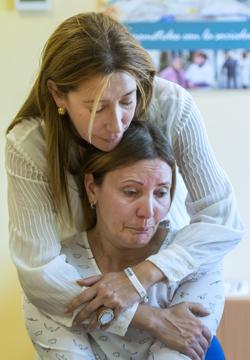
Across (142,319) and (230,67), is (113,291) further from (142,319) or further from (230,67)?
(230,67)

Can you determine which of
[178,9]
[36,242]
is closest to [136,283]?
[36,242]

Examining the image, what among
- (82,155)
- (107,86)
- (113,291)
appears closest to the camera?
(107,86)

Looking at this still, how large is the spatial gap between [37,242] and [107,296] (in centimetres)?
21

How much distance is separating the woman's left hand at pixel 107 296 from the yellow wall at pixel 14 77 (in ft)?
3.55

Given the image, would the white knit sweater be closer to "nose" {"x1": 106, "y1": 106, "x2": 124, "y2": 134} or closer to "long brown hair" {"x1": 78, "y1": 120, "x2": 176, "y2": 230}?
"long brown hair" {"x1": 78, "y1": 120, "x2": 176, "y2": 230}

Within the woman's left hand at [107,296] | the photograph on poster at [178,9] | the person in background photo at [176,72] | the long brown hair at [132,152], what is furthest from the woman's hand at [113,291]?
the photograph on poster at [178,9]

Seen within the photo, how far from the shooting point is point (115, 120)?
135 cm

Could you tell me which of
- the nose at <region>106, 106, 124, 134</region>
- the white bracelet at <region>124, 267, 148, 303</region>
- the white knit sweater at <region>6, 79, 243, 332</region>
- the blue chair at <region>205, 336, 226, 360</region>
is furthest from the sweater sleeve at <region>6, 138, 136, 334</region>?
the blue chair at <region>205, 336, 226, 360</region>

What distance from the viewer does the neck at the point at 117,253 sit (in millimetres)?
1600

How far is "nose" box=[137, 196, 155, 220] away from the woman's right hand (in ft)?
0.65

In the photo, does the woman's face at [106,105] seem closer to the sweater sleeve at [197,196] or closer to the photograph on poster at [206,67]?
the sweater sleeve at [197,196]

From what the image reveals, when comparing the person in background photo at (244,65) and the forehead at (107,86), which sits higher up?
the forehead at (107,86)

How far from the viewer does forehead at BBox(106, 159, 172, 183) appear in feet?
4.87

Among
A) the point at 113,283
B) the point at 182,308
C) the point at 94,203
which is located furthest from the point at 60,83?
the point at 182,308
